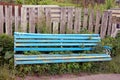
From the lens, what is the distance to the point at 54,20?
25.7 ft

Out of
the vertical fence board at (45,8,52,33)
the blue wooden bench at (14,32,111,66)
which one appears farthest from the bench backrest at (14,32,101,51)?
the vertical fence board at (45,8,52,33)

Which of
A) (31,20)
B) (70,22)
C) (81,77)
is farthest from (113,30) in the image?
(31,20)

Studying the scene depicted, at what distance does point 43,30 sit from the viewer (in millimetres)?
7691

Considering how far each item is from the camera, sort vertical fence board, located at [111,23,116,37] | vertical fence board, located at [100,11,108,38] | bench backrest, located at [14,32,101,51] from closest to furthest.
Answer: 1. bench backrest, located at [14,32,101,51]
2. vertical fence board, located at [100,11,108,38]
3. vertical fence board, located at [111,23,116,37]

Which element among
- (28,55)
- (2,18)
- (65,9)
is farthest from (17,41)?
(65,9)

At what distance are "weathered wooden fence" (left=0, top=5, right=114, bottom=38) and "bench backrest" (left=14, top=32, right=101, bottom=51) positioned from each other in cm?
57

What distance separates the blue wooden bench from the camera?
675cm

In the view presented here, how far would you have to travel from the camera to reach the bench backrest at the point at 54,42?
6.92 m

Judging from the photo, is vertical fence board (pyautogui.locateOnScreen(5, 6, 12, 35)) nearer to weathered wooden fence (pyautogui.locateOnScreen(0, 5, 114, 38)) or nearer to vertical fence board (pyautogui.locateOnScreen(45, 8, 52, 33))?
weathered wooden fence (pyautogui.locateOnScreen(0, 5, 114, 38))

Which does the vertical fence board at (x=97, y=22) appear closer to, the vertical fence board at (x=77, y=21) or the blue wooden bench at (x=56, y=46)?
the vertical fence board at (x=77, y=21)

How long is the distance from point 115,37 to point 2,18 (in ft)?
9.69

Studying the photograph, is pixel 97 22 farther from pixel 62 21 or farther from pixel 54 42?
pixel 54 42

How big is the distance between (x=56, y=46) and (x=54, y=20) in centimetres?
90

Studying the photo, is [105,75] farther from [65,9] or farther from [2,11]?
[2,11]
